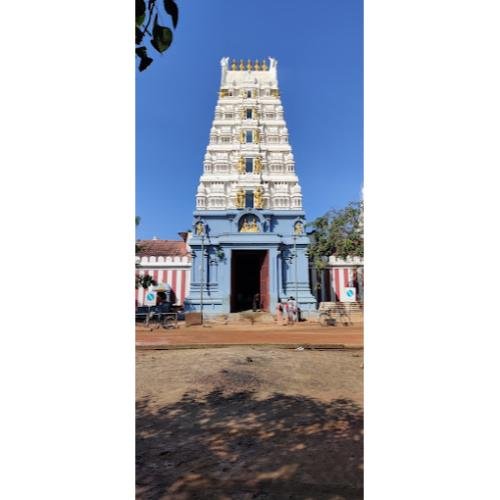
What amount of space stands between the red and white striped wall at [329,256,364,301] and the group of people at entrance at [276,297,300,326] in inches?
145

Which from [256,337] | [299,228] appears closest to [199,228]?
[299,228]

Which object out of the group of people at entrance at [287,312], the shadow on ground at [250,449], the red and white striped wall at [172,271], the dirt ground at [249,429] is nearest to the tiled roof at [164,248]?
the red and white striped wall at [172,271]

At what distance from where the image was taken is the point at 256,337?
890 centimetres

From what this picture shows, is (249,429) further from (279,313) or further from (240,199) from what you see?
(240,199)

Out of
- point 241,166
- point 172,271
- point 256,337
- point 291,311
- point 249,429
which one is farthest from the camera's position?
point 172,271

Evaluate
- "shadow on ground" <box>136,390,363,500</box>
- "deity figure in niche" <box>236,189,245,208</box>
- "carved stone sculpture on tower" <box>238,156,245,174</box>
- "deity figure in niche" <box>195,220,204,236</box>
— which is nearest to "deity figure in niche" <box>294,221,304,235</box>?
"deity figure in niche" <box>236,189,245,208</box>

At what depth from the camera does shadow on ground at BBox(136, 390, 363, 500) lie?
2.10m

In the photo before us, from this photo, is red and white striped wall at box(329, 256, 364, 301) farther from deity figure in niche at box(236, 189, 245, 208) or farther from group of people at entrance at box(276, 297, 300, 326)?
deity figure in niche at box(236, 189, 245, 208)

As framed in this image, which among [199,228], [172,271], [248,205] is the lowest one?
[172,271]

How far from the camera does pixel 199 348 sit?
6.95m

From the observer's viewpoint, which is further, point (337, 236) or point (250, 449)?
point (337, 236)

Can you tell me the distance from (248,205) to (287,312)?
4.67 m

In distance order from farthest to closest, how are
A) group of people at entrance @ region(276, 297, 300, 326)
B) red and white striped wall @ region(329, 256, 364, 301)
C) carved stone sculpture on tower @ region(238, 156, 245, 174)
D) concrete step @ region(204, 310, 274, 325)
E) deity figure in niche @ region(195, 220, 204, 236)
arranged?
1. red and white striped wall @ region(329, 256, 364, 301)
2. carved stone sculpture on tower @ region(238, 156, 245, 174)
3. deity figure in niche @ region(195, 220, 204, 236)
4. concrete step @ region(204, 310, 274, 325)
5. group of people at entrance @ region(276, 297, 300, 326)
